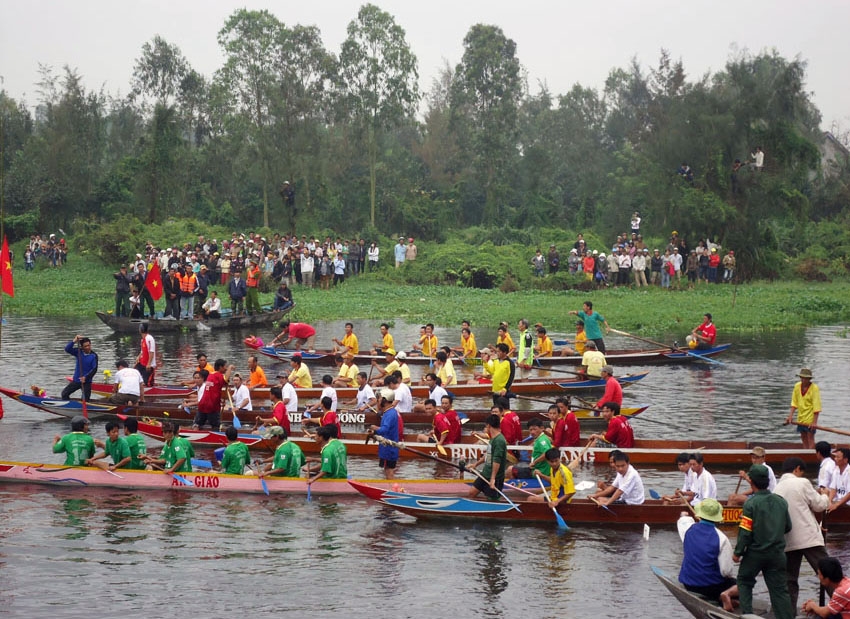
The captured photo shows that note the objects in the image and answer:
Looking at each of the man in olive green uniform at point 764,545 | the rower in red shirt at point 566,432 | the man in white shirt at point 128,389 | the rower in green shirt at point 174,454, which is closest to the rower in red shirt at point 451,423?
the rower in red shirt at point 566,432

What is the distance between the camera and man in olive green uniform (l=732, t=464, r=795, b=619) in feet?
33.3

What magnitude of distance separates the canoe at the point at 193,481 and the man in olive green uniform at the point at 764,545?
612cm

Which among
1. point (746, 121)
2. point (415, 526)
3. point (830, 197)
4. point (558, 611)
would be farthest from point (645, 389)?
point (830, 197)

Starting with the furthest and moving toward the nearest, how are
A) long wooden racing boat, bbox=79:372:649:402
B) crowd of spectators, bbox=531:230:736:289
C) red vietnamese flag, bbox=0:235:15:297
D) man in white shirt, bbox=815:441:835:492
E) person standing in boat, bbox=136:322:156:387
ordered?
crowd of spectators, bbox=531:230:736:289
person standing in boat, bbox=136:322:156:387
long wooden racing boat, bbox=79:372:649:402
red vietnamese flag, bbox=0:235:15:297
man in white shirt, bbox=815:441:835:492

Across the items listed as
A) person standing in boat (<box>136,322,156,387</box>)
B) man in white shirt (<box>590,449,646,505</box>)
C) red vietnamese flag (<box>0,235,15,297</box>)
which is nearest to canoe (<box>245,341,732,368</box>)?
person standing in boat (<box>136,322,156,387</box>)

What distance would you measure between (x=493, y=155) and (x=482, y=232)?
5607 millimetres

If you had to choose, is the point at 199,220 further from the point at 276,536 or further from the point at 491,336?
the point at 276,536

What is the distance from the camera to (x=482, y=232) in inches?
1984

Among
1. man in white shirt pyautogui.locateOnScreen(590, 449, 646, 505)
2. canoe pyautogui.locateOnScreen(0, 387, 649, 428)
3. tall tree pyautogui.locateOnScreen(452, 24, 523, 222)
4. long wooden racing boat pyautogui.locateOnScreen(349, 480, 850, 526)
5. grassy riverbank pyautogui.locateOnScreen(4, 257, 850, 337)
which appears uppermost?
tall tree pyautogui.locateOnScreen(452, 24, 523, 222)

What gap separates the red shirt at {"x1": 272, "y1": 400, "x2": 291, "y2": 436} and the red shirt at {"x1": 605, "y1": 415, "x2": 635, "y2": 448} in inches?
223

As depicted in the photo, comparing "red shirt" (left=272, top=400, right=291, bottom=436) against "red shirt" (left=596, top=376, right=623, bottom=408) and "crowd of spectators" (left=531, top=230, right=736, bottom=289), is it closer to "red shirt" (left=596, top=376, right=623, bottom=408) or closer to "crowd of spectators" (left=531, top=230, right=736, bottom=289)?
"red shirt" (left=596, top=376, right=623, bottom=408)

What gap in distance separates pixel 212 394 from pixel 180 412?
174cm

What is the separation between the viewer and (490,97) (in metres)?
53.8

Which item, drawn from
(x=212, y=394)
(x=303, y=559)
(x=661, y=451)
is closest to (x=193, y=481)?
(x=212, y=394)
